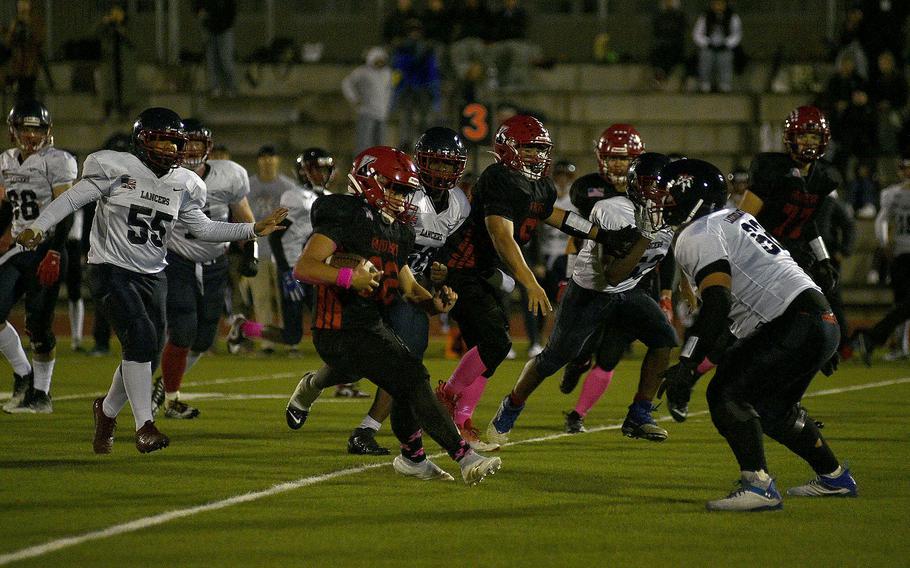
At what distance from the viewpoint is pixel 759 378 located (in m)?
6.55

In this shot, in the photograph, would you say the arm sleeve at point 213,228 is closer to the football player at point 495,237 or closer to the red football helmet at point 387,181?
the football player at point 495,237

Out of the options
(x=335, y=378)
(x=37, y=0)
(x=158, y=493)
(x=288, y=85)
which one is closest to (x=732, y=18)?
(x=288, y=85)

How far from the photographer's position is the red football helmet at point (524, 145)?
8758 millimetres

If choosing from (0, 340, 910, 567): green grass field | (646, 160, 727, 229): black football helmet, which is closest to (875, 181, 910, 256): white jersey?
(0, 340, 910, 567): green grass field

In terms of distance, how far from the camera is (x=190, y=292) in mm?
10109

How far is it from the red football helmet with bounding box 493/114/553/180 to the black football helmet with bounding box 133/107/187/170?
1.91 meters

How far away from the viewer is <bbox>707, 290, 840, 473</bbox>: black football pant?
6527 mm

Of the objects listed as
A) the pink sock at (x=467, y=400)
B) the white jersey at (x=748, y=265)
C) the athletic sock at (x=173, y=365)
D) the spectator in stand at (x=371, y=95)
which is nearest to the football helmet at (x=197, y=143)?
the athletic sock at (x=173, y=365)

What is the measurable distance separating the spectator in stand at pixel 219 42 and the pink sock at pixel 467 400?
1311 centimetres

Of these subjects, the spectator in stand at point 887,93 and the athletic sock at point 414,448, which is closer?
the athletic sock at point 414,448

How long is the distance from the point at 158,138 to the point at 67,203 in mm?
620

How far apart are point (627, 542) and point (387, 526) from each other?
3.37ft

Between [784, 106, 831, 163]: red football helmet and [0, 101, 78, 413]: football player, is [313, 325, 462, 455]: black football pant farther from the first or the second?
[784, 106, 831, 163]: red football helmet

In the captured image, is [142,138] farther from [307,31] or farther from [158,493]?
[307,31]
